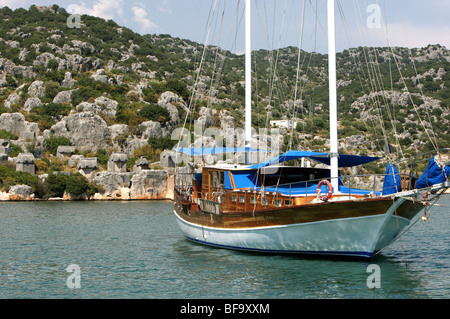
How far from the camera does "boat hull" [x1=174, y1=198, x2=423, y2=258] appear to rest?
724 inches

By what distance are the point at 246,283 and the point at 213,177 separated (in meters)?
8.61

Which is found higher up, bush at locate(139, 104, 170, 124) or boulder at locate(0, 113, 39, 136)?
bush at locate(139, 104, 170, 124)

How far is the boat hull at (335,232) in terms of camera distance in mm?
18391

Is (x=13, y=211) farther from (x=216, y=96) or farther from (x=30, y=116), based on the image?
(x=216, y=96)

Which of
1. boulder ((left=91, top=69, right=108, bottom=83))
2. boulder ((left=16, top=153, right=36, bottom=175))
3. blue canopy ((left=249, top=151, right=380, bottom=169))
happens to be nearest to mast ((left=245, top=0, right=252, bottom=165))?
blue canopy ((left=249, top=151, right=380, bottom=169))

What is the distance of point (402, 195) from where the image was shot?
58.7ft

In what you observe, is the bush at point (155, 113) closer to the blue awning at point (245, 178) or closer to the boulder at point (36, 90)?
the boulder at point (36, 90)

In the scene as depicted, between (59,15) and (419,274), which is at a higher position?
→ (59,15)

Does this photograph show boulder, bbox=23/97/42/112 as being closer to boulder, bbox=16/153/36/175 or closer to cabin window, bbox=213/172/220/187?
boulder, bbox=16/153/36/175

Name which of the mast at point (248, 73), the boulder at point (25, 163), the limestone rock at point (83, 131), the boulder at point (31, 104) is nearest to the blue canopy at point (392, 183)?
the mast at point (248, 73)

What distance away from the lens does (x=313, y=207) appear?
743 inches

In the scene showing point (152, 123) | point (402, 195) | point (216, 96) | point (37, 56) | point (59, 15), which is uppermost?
point (59, 15)

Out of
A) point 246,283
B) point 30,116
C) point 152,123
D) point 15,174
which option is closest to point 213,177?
point 246,283

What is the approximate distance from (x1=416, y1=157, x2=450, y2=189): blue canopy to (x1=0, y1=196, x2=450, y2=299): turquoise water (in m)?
2.49
